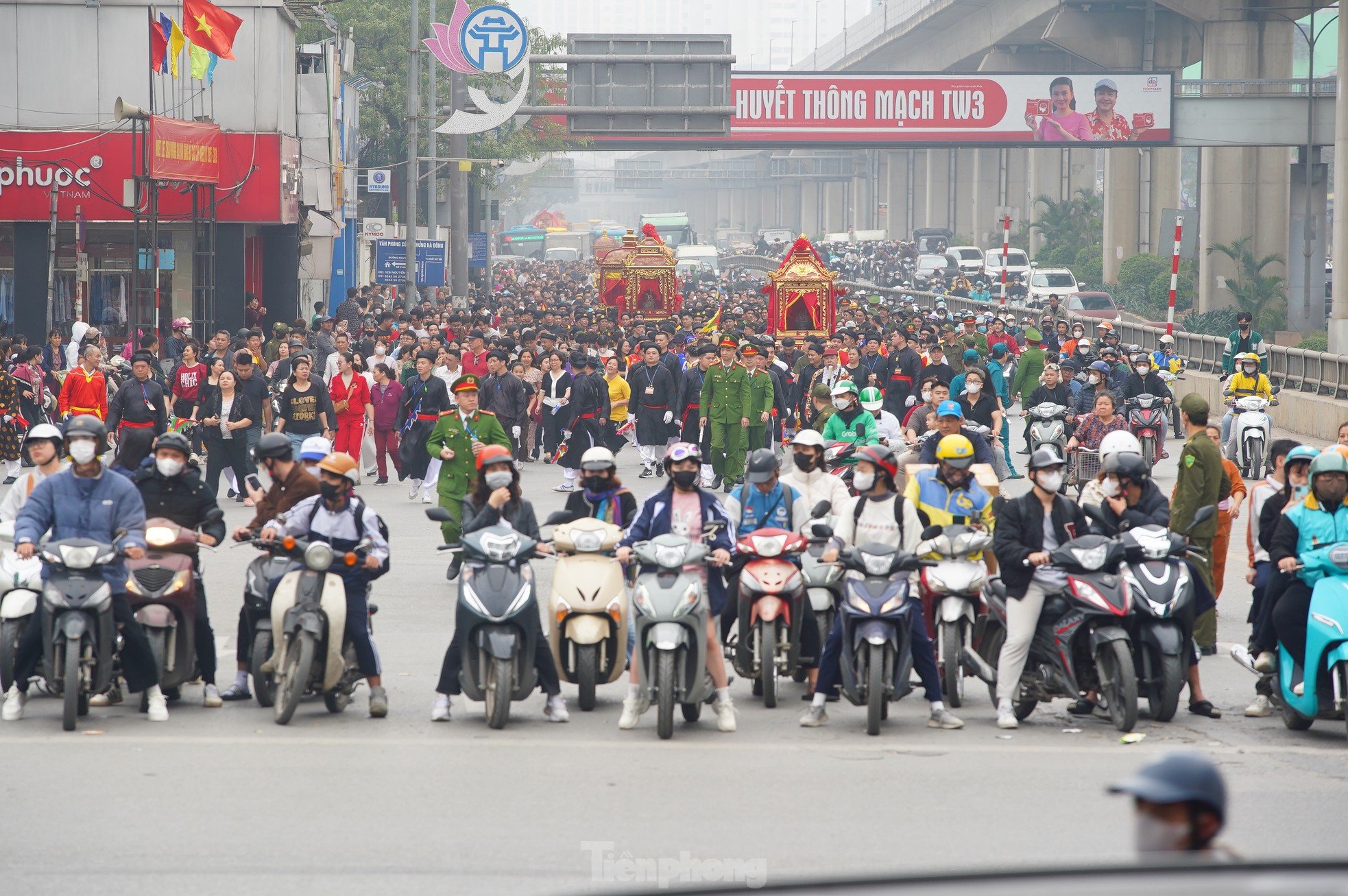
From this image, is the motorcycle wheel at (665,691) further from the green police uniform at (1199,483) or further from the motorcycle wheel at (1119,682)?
the green police uniform at (1199,483)

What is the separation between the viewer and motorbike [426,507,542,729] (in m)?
8.91

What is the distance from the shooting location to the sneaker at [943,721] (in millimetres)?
9320

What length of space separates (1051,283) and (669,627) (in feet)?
157

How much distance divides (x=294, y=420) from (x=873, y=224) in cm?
9836

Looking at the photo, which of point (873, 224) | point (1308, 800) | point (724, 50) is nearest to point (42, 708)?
point (1308, 800)

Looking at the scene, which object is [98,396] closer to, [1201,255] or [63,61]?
[63,61]

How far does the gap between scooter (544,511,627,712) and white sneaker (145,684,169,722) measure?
2013mm

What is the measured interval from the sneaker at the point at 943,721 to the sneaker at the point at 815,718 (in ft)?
1.83

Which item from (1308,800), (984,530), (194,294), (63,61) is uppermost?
(63,61)

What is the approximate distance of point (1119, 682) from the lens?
9.02 meters

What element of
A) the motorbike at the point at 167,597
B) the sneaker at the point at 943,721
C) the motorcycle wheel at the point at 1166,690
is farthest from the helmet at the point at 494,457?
the motorcycle wheel at the point at 1166,690

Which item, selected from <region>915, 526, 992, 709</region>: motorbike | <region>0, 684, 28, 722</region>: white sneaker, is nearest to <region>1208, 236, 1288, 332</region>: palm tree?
<region>915, 526, 992, 709</region>: motorbike

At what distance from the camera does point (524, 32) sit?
34906 mm

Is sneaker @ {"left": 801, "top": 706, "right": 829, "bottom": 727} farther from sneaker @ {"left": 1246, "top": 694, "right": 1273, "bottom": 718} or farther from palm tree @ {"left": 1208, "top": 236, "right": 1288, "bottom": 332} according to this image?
palm tree @ {"left": 1208, "top": 236, "right": 1288, "bottom": 332}
